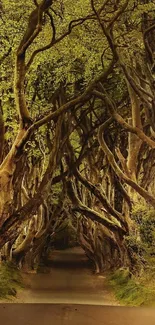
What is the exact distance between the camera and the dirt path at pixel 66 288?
18.1 meters

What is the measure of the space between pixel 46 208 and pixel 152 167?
5.87 meters

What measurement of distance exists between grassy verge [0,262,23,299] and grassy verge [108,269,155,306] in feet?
12.3

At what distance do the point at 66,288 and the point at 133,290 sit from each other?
566 centimetres

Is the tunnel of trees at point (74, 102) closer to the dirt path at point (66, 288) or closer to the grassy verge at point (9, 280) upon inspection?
the grassy verge at point (9, 280)

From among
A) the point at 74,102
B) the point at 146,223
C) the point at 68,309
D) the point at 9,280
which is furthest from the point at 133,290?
the point at 74,102

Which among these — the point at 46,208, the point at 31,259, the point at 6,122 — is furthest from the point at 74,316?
the point at 31,259

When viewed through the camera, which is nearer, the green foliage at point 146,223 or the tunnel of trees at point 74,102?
the tunnel of trees at point 74,102

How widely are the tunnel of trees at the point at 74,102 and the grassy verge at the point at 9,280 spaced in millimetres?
825

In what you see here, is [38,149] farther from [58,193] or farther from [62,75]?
[62,75]

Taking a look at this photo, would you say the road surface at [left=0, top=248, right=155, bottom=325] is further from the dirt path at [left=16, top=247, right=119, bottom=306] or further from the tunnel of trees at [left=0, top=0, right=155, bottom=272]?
the tunnel of trees at [left=0, top=0, right=155, bottom=272]

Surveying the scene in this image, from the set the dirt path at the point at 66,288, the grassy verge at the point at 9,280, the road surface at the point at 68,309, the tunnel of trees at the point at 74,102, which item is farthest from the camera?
the dirt path at the point at 66,288

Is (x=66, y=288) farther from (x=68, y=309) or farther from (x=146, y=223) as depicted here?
(x=68, y=309)

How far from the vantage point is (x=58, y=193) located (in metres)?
25.2

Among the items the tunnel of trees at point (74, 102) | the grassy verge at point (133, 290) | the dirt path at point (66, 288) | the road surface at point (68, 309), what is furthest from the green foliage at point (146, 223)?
the road surface at point (68, 309)
